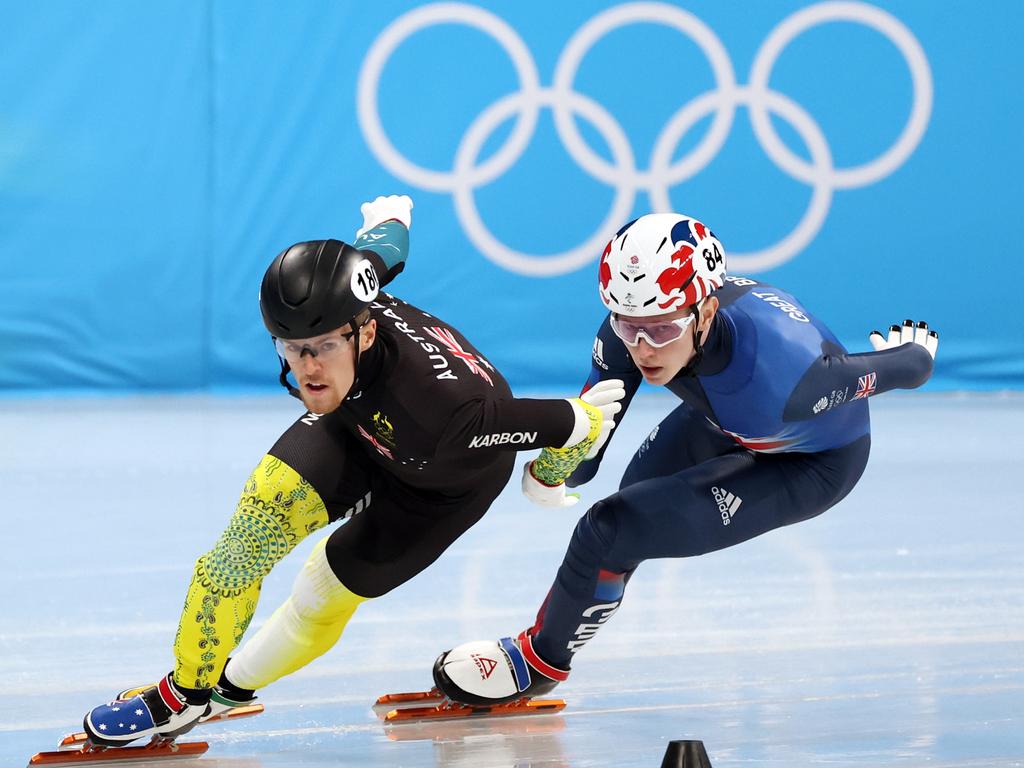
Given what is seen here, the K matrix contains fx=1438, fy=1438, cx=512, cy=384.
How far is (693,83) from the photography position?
10.1 m

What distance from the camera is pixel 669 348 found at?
11.9 feet

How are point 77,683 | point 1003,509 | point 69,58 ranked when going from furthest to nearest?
point 69,58 < point 1003,509 < point 77,683

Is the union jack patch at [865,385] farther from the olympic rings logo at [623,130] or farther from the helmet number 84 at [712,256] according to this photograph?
the olympic rings logo at [623,130]

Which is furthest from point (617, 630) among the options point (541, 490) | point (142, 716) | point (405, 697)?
point (142, 716)

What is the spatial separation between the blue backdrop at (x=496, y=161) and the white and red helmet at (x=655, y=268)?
6410 millimetres

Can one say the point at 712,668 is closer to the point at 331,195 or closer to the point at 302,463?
the point at 302,463

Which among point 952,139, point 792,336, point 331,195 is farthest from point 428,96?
point 792,336

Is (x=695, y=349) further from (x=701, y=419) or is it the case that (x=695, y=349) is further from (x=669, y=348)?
(x=701, y=419)

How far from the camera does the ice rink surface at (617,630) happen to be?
3.81 meters

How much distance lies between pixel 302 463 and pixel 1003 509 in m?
3.97

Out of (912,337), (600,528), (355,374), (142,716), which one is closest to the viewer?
(355,374)

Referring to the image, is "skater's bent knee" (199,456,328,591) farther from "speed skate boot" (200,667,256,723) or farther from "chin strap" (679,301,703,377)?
"chin strap" (679,301,703,377)

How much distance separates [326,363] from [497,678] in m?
1.25

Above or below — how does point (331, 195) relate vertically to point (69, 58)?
below
